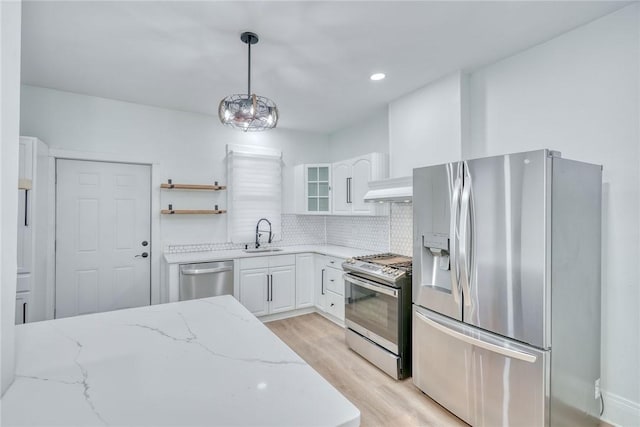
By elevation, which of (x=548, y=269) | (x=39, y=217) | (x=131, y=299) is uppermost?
(x=39, y=217)

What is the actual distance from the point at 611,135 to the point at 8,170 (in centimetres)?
305

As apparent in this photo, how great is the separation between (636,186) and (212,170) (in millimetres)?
4099

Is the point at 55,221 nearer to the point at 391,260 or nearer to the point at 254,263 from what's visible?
the point at 254,263

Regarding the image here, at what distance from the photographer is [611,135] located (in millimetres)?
2035

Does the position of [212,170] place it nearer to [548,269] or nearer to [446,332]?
[446,332]

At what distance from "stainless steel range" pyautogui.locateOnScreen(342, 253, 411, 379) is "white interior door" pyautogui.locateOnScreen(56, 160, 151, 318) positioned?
249 cm

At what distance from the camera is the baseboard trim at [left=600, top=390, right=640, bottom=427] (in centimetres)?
195

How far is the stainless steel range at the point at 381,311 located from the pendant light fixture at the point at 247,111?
64.5 inches

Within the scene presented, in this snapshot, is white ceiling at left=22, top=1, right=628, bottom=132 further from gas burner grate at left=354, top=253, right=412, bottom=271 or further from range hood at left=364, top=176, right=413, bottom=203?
gas burner grate at left=354, top=253, right=412, bottom=271

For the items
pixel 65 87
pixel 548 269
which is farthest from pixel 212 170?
pixel 548 269

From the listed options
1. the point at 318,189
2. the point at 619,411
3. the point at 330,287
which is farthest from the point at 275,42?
the point at 619,411

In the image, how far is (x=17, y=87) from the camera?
0.93 metres

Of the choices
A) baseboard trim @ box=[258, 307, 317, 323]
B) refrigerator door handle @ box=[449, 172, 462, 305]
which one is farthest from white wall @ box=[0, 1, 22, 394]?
baseboard trim @ box=[258, 307, 317, 323]

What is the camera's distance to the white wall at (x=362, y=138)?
4.00m
